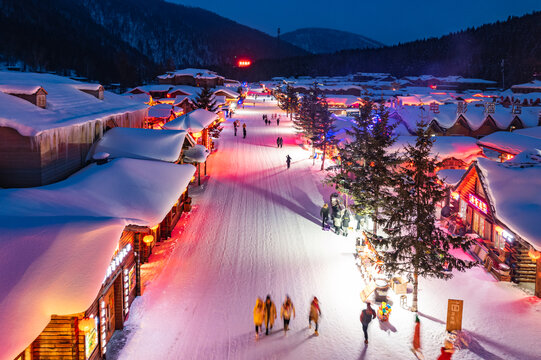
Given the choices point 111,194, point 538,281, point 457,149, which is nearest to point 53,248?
point 111,194

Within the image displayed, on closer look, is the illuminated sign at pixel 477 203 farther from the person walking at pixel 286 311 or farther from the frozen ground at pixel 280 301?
the person walking at pixel 286 311

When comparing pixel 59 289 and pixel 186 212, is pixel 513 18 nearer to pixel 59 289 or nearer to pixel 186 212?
pixel 186 212

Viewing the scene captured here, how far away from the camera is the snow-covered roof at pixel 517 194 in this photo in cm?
1168

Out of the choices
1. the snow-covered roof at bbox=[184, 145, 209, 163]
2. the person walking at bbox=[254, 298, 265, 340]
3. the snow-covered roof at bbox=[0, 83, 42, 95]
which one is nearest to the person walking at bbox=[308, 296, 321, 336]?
the person walking at bbox=[254, 298, 265, 340]

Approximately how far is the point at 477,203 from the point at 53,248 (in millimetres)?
15292

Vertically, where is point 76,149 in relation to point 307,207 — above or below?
above

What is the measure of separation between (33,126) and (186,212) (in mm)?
9922

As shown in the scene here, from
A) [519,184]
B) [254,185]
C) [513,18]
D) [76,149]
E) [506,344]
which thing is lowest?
[506,344]

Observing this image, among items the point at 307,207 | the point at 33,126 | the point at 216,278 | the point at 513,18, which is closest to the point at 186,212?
the point at 307,207

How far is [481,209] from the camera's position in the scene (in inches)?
628

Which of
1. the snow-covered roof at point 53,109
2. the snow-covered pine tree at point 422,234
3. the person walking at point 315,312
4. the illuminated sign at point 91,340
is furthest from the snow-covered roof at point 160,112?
the illuminated sign at point 91,340

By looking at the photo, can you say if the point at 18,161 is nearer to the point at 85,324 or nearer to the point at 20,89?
the point at 20,89

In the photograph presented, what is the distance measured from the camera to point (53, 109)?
13.3 m

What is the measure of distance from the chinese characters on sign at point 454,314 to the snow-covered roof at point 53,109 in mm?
11450
